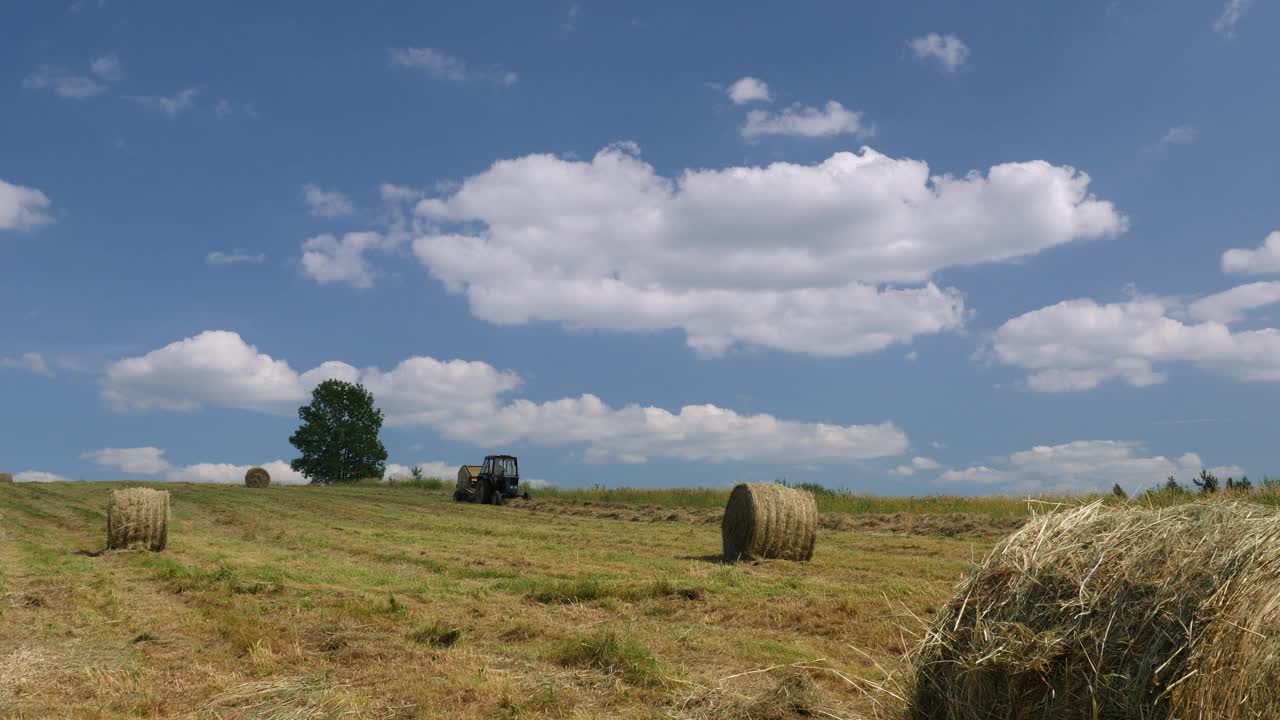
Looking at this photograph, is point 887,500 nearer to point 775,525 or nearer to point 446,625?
point 775,525

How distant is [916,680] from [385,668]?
14.6ft

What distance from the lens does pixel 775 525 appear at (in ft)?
53.4

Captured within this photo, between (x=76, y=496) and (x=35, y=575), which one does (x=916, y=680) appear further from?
(x=76, y=496)

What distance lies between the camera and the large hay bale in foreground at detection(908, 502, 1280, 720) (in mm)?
4867

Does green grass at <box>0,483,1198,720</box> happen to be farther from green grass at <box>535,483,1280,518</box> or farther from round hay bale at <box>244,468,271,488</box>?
round hay bale at <box>244,468,271,488</box>

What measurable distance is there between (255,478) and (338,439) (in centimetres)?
1644

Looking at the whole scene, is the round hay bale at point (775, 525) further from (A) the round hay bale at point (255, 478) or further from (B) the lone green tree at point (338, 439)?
(B) the lone green tree at point (338, 439)

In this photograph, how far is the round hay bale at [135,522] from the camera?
1944 cm

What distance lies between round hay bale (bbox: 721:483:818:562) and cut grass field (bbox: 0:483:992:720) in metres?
0.44

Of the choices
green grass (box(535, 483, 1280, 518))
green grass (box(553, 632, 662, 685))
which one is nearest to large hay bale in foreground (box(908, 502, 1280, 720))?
green grass (box(553, 632, 662, 685))

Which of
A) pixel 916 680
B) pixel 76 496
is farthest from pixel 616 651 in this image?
pixel 76 496

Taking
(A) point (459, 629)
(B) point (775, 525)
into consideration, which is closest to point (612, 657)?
(A) point (459, 629)

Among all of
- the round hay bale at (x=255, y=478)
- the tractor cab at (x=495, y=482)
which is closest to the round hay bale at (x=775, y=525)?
the tractor cab at (x=495, y=482)

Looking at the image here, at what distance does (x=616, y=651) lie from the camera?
792cm
